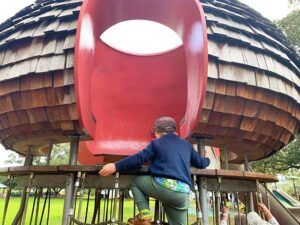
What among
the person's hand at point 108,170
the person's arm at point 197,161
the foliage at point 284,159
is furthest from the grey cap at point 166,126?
the foliage at point 284,159

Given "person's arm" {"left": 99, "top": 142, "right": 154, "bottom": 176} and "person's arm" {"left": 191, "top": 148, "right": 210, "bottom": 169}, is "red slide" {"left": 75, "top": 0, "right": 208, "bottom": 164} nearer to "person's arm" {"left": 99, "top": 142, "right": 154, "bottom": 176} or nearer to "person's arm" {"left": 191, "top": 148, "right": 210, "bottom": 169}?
"person's arm" {"left": 191, "top": 148, "right": 210, "bottom": 169}

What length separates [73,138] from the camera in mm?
3418

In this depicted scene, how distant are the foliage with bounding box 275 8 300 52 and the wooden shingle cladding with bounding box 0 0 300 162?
616 centimetres

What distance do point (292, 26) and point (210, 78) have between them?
806 centimetres

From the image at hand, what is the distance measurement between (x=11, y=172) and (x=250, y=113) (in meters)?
2.70

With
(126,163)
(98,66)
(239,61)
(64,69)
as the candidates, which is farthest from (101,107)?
(239,61)

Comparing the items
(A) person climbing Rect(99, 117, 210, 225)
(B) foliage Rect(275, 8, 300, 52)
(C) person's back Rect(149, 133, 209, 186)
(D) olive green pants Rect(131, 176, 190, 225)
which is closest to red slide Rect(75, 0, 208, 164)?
(C) person's back Rect(149, 133, 209, 186)

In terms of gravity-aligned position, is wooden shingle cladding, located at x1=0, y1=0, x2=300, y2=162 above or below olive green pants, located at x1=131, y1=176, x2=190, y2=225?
above

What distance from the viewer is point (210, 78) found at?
Result: 305 cm

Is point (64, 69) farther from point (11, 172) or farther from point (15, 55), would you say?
point (11, 172)

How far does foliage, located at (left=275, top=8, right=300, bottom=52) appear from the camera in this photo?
912 cm

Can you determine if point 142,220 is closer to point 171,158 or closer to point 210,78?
point 171,158

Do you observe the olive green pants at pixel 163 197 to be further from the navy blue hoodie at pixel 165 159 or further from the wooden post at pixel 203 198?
the wooden post at pixel 203 198

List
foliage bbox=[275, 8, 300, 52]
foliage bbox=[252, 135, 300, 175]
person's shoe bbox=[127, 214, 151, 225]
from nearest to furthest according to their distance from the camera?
person's shoe bbox=[127, 214, 151, 225], foliage bbox=[275, 8, 300, 52], foliage bbox=[252, 135, 300, 175]
